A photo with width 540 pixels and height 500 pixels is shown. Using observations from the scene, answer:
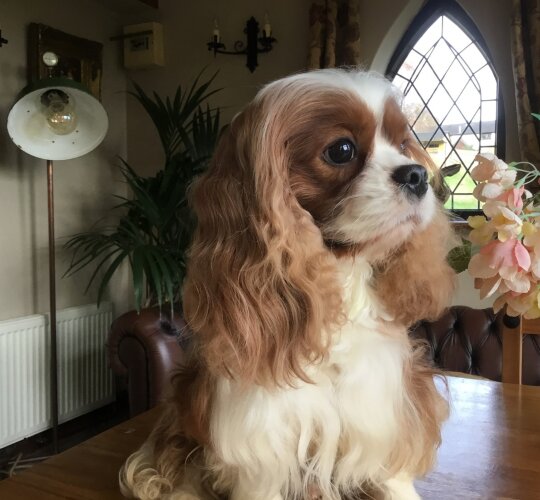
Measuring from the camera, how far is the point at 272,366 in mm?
611

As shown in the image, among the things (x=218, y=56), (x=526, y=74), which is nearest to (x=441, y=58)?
(x=526, y=74)

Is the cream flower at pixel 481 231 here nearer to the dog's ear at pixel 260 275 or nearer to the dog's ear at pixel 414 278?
the dog's ear at pixel 414 278

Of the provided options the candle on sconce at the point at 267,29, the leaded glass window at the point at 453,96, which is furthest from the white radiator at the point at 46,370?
the leaded glass window at the point at 453,96

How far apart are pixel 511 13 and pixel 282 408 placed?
2156 millimetres

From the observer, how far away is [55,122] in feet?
7.30

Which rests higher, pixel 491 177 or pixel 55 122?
pixel 55 122

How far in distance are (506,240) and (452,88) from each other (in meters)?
2.15

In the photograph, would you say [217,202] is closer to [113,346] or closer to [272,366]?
[272,366]

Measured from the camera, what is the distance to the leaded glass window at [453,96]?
2543 mm

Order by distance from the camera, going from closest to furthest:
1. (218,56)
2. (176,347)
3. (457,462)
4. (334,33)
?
1. (457,462)
2. (176,347)
3. (334,33)
4. (218,56)

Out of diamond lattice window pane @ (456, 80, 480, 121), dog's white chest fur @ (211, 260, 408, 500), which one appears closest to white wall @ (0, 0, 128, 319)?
diamond lattice window pane @ (456, 80, 480, 121)

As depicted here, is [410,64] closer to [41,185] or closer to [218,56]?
[218,56]

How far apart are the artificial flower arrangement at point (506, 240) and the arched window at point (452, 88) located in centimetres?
184

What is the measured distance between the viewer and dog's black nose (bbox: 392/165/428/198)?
61 cm
